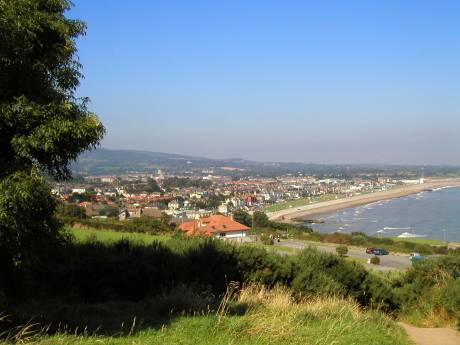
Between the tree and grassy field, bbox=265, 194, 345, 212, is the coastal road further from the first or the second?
grassy field, bbox=265, 194, 345, 212

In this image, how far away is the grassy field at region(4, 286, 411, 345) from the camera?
5.77m

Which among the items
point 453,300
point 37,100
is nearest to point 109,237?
point 453,300

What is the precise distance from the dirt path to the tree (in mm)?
6123

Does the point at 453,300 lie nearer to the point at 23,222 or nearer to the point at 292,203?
the point at 23,222

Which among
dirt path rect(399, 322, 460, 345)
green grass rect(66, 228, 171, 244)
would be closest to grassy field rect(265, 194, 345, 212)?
green grass rect(66, 228, 171, 244)

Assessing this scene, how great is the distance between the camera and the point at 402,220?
66.1 meters

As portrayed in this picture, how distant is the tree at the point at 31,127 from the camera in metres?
5.30

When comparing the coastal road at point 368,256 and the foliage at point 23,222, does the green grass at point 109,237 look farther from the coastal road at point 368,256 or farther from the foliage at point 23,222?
the coastal road at point 368,256

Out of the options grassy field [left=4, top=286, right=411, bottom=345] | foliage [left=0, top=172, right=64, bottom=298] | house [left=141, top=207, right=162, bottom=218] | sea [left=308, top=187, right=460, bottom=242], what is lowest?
sea [left=308, top=187, right=460, bottom=242]

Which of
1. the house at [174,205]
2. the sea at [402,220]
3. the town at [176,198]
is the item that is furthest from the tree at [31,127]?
the house at [174,205]

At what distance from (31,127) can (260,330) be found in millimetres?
3520

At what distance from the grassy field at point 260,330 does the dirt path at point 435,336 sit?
845mm

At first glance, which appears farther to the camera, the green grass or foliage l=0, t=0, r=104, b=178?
the green grass

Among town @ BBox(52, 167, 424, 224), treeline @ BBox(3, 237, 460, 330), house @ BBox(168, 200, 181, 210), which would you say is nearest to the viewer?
treeline @ BBox(3, 237, 460, 330)
